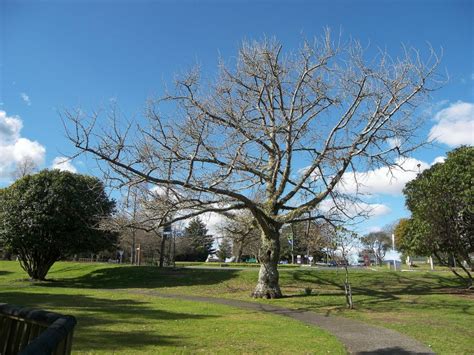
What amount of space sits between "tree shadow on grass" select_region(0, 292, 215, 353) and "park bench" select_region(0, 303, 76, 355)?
266cm

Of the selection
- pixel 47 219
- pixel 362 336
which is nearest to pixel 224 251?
pixel 47 219

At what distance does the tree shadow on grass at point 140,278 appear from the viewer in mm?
24844

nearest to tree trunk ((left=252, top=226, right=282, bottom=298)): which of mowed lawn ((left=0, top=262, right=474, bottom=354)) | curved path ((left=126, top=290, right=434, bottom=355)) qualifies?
mowed lawn ((left=0, top=262, right=474, bottom=354))

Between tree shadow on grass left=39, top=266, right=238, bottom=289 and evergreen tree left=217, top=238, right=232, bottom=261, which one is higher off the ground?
evergreen tree left=217, top=238, right=232, bottom=261

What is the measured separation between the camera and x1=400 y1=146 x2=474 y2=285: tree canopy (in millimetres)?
21109

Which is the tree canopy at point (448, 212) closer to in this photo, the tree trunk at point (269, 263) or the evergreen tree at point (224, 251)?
the tree trunk at point (269, 263)

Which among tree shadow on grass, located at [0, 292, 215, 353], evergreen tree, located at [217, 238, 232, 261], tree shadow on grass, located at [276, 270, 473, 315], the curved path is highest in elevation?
evergreen tree, located at [217, 238, 232, 261]

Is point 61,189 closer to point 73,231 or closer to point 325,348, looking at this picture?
point 73,231

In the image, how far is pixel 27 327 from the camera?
15.4ft

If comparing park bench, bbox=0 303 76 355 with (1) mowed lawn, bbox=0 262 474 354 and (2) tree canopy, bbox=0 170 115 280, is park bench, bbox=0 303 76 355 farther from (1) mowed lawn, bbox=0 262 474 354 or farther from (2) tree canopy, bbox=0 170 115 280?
(2) tree canopy, bbox=0 170 115 280

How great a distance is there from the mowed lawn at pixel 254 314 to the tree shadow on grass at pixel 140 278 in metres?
0.11

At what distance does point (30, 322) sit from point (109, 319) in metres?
7.04

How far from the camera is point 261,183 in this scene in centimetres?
1977

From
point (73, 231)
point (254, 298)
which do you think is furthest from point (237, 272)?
point (73, 231)
